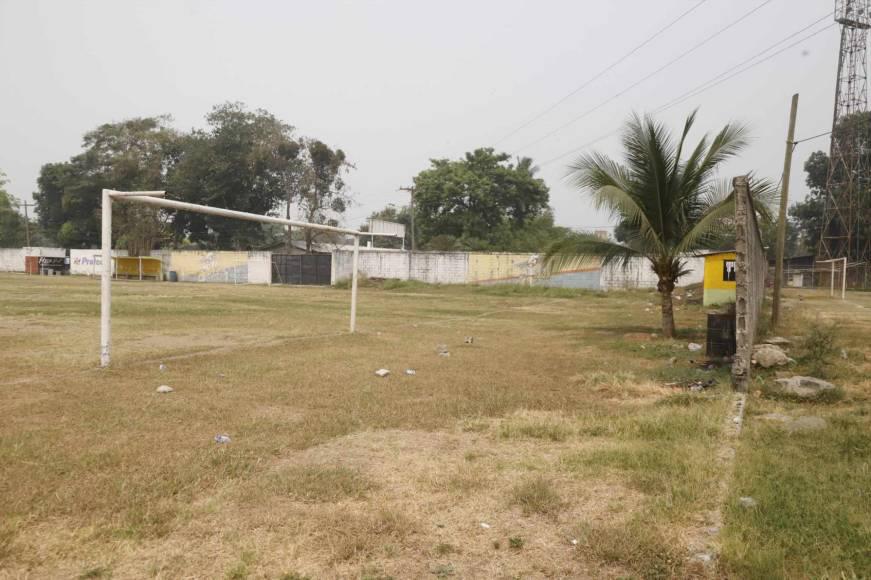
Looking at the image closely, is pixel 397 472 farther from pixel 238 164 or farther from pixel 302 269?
pixel 238 164

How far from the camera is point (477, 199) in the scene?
4244cm

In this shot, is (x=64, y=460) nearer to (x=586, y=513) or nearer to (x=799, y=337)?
(x=586, y=513)

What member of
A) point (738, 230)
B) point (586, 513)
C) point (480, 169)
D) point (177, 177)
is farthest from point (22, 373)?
point (177, 177)

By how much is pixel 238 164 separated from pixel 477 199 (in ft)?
63.4

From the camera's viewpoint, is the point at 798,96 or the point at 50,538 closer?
the point at 50,538

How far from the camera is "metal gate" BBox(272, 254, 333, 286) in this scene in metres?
37.3

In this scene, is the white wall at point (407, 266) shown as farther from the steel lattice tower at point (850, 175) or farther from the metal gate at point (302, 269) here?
the steel lattice tower at point (850, 175)

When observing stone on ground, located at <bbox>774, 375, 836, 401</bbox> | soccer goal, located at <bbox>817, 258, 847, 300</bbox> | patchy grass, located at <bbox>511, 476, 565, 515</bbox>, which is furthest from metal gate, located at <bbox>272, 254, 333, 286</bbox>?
patchy grass, located at <bbox>511, 476, 565, 515</bbox>

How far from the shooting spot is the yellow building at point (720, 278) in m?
18.2

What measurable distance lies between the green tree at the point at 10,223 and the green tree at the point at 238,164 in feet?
93.8

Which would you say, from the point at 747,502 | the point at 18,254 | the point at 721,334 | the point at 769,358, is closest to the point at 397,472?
the point at 747,502

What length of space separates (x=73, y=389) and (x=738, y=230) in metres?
7.62

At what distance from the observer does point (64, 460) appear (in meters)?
3.89

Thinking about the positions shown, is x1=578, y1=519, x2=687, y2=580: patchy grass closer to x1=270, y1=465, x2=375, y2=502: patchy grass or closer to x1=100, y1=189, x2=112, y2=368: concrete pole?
x1=270, y1=465, x2=375, y2=502: patchy grass
